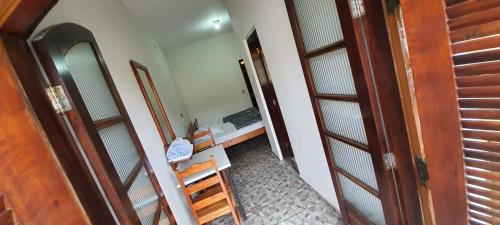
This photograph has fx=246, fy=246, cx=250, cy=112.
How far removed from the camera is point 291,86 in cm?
219

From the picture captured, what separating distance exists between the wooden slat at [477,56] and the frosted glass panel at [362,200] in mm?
1081

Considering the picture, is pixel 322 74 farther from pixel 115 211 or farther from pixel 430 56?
pixel 115 211

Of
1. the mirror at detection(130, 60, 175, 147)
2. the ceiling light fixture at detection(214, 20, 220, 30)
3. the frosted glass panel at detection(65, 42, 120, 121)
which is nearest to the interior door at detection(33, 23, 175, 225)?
the frosted glass panel at detection(65, 42, 120, 121)

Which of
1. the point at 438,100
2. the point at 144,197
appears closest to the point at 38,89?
the point at 144,197

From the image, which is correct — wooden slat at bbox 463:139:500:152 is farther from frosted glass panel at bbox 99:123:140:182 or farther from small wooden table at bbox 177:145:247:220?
small wooden table at bbox 177:145:247:220

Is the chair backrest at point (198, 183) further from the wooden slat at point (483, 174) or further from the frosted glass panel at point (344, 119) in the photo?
the wooden slat at point (483, 174)

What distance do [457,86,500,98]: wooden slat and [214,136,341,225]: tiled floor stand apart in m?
1.87

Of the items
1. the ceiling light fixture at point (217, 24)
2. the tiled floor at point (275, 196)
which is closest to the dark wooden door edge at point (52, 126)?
the tiled floor at point (275, 196)

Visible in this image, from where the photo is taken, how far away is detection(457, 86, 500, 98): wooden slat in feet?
1.61

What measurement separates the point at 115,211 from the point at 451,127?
1.16 meters

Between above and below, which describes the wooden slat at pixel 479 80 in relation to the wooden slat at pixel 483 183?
above

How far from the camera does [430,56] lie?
23.1 inches

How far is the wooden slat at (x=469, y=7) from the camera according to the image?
1.49 feet

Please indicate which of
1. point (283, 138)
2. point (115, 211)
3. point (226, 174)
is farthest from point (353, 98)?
point (283, 138)
